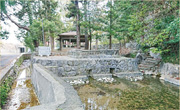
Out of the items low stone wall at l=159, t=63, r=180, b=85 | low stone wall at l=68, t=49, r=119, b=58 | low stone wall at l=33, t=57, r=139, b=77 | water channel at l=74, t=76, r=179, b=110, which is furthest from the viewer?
low stone wall at l=68, t=49, r=119, b=58

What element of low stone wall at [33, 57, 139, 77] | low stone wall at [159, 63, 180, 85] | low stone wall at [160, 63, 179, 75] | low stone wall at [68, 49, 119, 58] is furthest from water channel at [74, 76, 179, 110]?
low stone wall at [68, 49, 119, 58]

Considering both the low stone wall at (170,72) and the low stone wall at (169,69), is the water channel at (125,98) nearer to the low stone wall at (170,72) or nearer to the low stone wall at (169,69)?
the low stone wall at (170,72)

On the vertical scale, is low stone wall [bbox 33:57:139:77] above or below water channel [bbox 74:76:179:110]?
above

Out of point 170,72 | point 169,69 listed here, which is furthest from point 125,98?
point 169,69

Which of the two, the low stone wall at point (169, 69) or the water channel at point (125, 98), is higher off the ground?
the low stone wall at point (169, 69)

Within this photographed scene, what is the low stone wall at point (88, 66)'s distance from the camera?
517 centimetres

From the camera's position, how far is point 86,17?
998 cm

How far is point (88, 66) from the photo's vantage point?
5.57 metres

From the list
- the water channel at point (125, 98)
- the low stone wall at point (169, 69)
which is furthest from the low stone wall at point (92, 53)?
the low stone wall at point (169, 69)

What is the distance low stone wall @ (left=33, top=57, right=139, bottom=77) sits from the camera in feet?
17.0

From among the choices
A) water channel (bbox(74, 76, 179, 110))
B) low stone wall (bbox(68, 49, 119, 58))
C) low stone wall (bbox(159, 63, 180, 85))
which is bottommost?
water channel (bbox(74, 76, 179, 110))

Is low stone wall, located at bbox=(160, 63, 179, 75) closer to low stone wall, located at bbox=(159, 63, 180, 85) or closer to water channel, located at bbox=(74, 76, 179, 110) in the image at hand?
low stone wall, located at bbox=(159, 63, 180, 85)

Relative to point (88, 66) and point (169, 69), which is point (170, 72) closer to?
point (169, 69)

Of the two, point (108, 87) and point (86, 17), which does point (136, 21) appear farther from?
point (86, 17)
